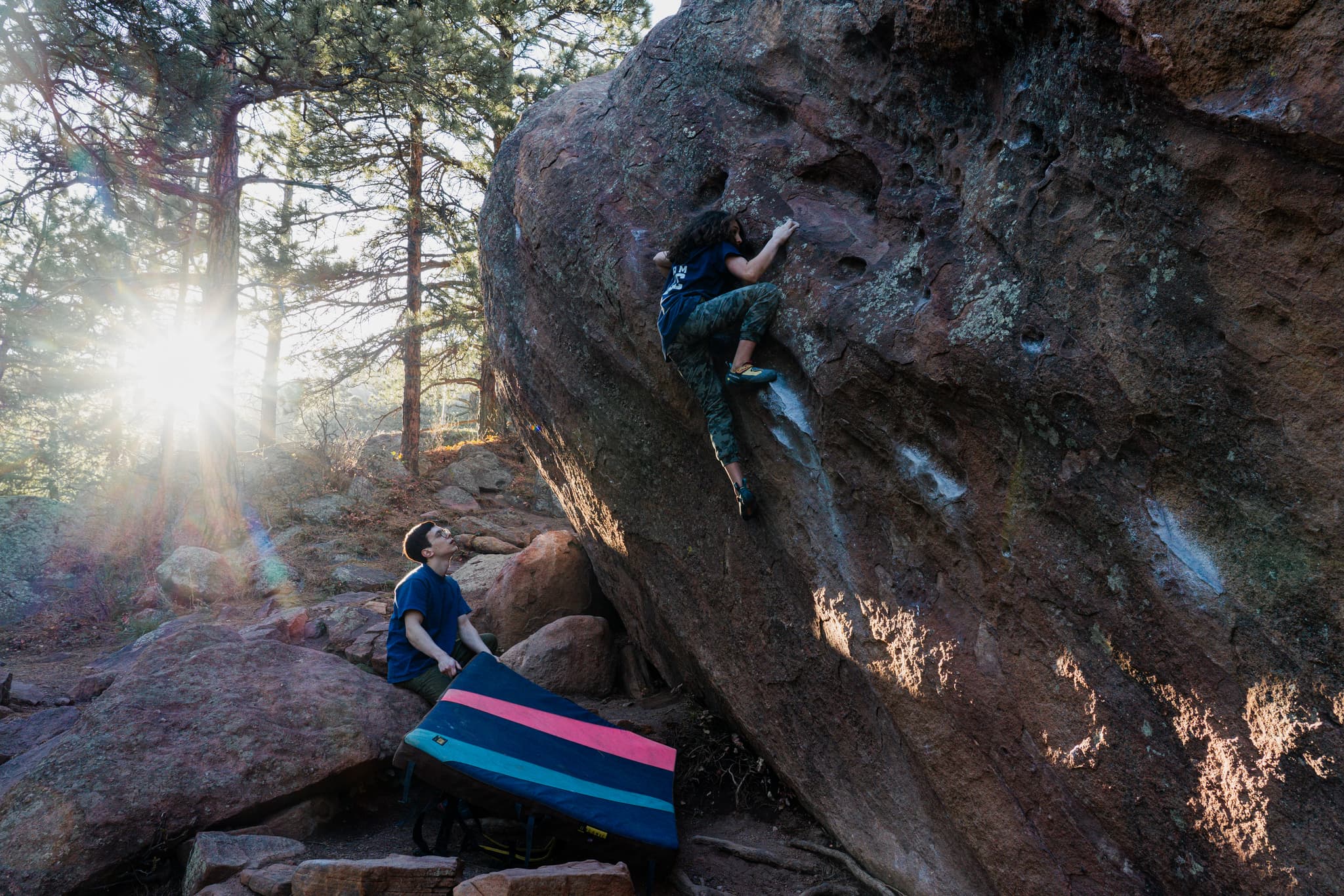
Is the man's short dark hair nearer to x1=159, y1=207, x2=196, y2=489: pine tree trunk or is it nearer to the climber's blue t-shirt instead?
the climber's blue t-shirt

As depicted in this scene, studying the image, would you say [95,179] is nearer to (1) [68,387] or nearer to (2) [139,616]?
(2) [139,616]

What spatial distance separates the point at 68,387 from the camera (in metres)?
16.4

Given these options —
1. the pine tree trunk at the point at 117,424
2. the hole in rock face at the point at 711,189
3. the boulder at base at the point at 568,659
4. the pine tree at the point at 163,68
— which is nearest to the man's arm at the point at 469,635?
the boulder at base at the point at 568,659

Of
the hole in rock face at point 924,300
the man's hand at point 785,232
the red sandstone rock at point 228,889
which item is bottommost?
the red sandstone rock at point 228,889

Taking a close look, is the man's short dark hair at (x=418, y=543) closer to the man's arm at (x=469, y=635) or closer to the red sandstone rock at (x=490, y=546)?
the man's arm at (x=469, y=635)

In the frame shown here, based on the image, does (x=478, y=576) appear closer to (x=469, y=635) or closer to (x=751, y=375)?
(x=469, y=635)

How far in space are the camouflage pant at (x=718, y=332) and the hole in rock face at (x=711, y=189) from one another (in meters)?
0.78

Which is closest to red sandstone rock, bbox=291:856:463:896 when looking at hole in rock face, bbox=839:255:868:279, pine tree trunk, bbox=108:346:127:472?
hole in rock face, bbox=839:255:868:279

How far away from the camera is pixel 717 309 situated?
13.9 ft

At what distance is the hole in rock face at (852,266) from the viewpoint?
12.6 ft

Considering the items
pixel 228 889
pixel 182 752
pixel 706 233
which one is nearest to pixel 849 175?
pixel 706 233

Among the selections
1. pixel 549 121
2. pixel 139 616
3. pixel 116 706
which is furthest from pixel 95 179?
pixel 116 706

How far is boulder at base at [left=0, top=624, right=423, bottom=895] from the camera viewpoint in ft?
11.8

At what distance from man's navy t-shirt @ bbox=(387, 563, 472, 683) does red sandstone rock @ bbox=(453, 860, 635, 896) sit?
2030 mm
